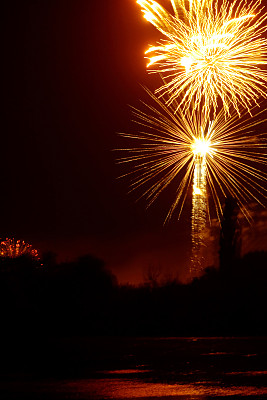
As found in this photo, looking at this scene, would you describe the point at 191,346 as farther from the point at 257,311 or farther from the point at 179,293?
the point at 179,293

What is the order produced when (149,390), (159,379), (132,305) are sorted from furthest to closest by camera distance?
(132,305) → (159,379) → (149,390)

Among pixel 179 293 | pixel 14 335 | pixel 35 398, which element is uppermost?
pixel 179 293

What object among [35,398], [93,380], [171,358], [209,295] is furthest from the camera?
[209,295]

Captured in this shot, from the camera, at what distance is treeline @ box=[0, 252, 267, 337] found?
37812 millimetres

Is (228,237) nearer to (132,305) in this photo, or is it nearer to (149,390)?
(132,305)

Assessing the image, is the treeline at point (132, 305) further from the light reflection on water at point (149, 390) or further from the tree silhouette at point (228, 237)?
the light reflection on water at point (149, 390)

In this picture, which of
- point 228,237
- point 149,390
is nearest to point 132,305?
point 228,237

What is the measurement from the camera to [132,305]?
42594 millimetres

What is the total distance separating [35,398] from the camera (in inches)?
489

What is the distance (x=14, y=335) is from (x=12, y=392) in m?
21.2

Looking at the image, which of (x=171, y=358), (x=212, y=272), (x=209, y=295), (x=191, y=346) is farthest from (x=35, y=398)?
(x=212, y=272)

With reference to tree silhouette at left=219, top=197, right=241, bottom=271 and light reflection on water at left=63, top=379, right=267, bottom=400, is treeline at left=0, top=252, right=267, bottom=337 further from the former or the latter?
light reflection on water at left=63, top=379, right=267, bottom=400

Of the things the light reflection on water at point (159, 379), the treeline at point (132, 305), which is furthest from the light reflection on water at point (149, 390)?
the treeline at point (132, 305)

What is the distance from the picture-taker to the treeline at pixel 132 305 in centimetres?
3781
